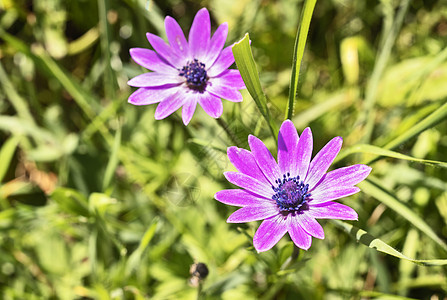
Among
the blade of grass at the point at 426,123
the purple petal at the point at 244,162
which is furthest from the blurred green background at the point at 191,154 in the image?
the purple petal at the point at 244,162

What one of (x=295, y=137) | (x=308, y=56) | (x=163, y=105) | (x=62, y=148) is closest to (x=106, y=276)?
(x=62, y=148)

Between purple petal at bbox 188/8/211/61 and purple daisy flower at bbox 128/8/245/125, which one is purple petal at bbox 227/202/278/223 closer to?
purple daisy flower at bbox 128/8/245/125

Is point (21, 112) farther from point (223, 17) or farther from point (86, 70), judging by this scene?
point (223, 17)

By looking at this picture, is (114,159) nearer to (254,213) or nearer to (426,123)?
(254,213)

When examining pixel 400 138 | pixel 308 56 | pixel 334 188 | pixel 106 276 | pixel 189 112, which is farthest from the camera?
pixel 308 56

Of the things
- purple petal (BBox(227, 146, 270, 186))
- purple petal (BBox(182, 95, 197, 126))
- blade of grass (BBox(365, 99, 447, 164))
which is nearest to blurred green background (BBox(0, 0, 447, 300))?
blade of grass (BBox(365, 99, 447, 164))

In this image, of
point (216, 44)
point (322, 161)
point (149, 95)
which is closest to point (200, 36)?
point (216, 44)

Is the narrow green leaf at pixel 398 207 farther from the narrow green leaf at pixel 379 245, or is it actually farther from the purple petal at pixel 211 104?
the purple petal at pixel 211 104
